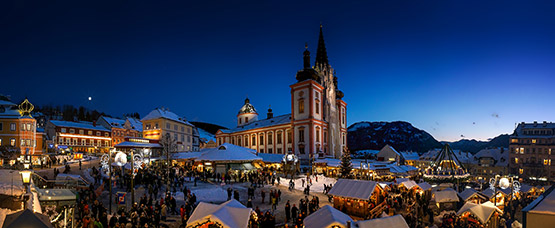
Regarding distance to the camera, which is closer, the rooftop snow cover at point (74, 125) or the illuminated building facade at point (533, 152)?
the rooftop snow cover at point (74, 125)

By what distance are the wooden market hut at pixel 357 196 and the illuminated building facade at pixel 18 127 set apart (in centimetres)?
3942

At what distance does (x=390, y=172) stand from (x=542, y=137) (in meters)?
43.3

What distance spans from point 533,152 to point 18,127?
90.7 metres

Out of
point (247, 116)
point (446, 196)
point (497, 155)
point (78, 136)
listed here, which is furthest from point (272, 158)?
point (497, 155)

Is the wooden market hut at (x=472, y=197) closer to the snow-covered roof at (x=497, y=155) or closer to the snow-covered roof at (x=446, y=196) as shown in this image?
the snow-covered roof at (x=446, y=196)

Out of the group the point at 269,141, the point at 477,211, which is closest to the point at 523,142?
the point at 269,141

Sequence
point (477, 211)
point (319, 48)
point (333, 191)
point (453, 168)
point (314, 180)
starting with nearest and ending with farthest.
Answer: point (477, 211), point (333, 191), point (453, 168), point (314, 180), point (319, 48)

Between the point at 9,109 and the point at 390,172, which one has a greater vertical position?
the point at 9,109

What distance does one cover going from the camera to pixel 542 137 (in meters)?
61.9

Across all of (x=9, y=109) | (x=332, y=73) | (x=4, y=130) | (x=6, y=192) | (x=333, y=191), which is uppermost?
(x=332, y=73)

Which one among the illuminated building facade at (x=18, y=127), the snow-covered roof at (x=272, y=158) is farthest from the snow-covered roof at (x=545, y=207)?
the illuminated building facade at (x=18, y=127)

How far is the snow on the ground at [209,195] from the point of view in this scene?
22.5m

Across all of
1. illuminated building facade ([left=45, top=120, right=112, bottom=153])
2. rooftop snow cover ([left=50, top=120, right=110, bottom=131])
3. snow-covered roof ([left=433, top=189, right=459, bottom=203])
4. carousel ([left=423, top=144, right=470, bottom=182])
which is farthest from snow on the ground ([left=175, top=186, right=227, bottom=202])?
rooftop snow cover ([left=50, top=120, right=110, bottom=131])

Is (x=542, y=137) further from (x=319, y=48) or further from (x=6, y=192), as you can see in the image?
(x=6, y=192)
